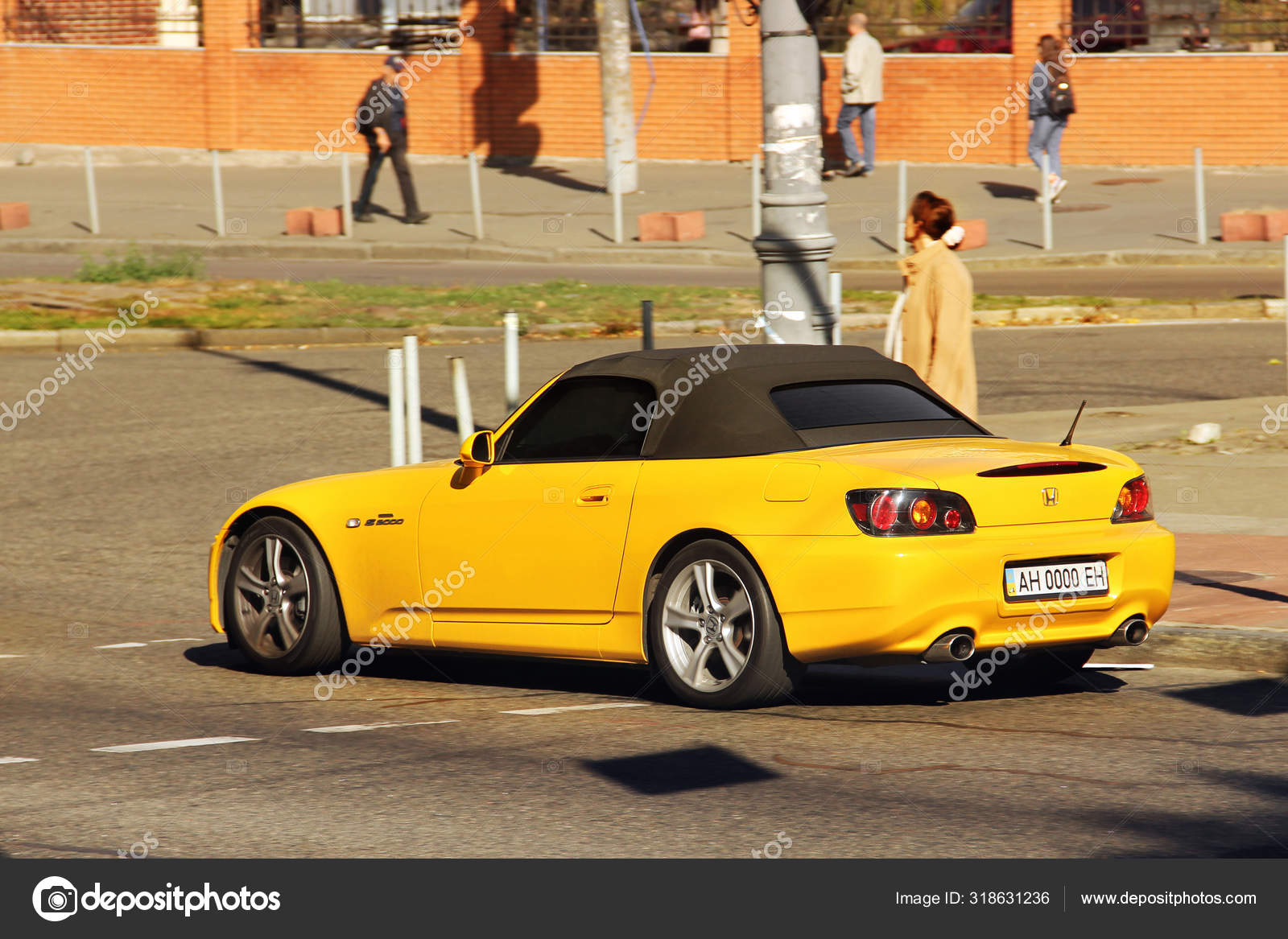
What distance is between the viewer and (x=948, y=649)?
7.00 m

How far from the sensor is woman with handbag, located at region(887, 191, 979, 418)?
10.2 meters

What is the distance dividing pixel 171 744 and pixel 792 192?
523cm

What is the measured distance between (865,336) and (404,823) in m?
14.0

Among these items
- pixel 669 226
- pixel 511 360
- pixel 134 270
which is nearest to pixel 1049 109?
pixel 669 226

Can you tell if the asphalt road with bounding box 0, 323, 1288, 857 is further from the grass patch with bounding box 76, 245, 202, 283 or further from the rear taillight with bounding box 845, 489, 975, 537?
Result: the grass patch with bounding box 76, 245, 202, 283

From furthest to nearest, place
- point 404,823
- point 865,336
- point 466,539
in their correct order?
point 865,336 → point 466,539 → point 404,823

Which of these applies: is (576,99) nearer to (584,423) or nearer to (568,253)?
(568,253)

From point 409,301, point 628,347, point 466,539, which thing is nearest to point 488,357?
point 628,347

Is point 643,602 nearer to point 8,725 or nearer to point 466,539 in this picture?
point 466,539

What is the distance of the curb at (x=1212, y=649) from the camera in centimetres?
Answer: 787

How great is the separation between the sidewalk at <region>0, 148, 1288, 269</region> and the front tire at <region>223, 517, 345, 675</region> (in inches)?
624

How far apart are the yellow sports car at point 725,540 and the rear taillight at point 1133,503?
1cm

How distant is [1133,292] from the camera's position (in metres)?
22.2
